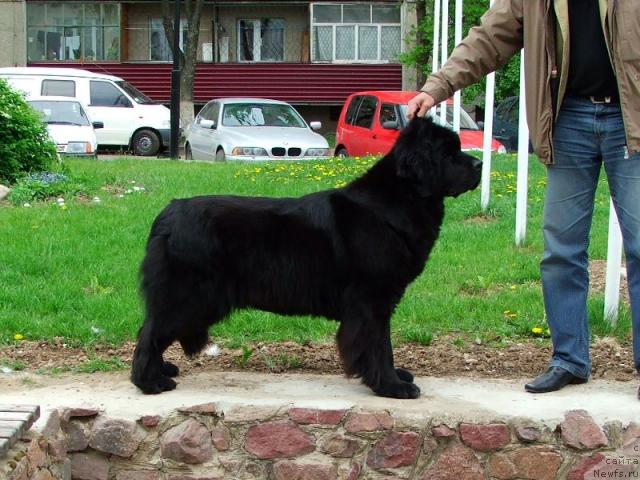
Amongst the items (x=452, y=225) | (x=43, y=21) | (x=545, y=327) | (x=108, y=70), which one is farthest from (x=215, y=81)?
(x=545, y=327)

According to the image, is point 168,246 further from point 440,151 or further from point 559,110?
point 559,110

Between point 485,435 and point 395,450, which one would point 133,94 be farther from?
point 485,435

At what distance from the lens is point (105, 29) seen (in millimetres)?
29531

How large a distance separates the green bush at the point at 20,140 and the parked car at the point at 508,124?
11.0 metres

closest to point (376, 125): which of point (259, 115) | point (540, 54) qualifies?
point (259, 115)

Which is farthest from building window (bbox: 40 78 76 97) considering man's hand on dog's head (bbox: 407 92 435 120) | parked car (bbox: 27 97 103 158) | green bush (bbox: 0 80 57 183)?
man's hand on dog's head (bbox: 407 92 435 120)

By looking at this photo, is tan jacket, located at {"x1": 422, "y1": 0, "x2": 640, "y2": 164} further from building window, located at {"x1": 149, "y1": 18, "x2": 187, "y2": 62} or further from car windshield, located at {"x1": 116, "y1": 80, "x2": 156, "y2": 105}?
building window, located at {"x1": 149, "y1": 18, "x2": 187, "y2": 62}

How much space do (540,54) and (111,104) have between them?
17786 millimetres

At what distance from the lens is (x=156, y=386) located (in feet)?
15.0

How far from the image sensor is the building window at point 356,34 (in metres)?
29.2

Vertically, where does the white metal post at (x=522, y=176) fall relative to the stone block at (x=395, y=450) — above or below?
above

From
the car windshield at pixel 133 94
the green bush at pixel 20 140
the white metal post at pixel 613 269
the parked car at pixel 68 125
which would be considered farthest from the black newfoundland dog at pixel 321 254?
the car windshield at pixel 133 94

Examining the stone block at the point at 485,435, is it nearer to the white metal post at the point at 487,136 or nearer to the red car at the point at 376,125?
the white metal post at the point at 487,136

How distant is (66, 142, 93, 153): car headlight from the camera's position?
49.4 ft
